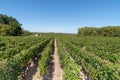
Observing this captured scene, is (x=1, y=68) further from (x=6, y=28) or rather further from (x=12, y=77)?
(x=6, y=28)

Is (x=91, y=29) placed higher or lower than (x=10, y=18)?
lower

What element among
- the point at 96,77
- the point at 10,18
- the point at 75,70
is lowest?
the point at 96,77

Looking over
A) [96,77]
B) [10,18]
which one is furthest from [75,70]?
[10,18]

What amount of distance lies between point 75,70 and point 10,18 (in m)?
120

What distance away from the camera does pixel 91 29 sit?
103812 millimetres

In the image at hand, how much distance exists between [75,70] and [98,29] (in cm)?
9663

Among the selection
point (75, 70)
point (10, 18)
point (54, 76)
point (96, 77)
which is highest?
point (10, 18)

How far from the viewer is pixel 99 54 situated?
1634 centimetres

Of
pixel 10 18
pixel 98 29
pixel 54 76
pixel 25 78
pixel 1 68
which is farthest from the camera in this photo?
pixel 10 18

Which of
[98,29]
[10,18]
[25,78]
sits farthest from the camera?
[10,18]

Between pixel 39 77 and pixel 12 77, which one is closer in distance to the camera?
pixel 12 77

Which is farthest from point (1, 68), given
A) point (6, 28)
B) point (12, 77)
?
point (6, 28)

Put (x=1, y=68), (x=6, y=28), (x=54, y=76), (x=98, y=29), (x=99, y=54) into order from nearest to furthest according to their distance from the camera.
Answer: (x=1, y=68), (x=54, y=76), (x=99, y=54), (x=6, y=28), (x=98, y=29)

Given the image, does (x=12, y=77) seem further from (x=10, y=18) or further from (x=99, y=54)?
(x=10, y=18)
